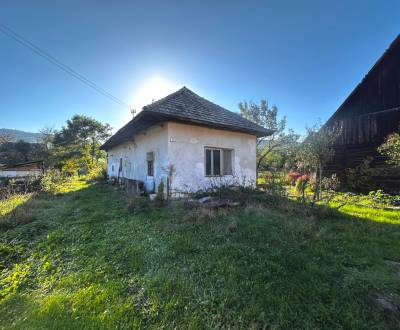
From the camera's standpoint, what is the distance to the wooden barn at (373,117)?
8.92 m

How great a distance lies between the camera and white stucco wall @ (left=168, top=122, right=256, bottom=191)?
7.11 metres

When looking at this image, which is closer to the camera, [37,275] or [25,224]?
[37,275]

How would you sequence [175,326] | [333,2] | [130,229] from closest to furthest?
[175,326] → [130,229] → [333,2]

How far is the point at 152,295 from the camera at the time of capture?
7.27ft

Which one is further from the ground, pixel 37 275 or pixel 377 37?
pixel 377 37

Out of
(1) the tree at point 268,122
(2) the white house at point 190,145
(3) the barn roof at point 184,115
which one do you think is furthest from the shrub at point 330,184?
(1) the tree at point 268,122

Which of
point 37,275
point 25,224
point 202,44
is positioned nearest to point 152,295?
point 37,275

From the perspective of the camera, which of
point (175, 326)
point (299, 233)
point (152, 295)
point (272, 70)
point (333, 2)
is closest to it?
point (175, 326)

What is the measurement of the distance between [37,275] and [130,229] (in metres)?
1.80

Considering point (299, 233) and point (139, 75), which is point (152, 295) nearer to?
point (299, 233)

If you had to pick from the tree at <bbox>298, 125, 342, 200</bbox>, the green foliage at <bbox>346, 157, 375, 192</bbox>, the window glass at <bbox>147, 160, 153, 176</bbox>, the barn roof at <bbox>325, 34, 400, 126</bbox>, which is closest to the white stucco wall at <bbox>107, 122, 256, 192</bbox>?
the window glass at <bbox>147, 160, 153, 176</bbox>

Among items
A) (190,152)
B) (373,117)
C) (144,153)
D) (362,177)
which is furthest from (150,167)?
(373,117)

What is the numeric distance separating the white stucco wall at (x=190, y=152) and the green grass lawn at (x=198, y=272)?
2621 mm

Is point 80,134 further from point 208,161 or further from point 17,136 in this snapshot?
point 17,136
